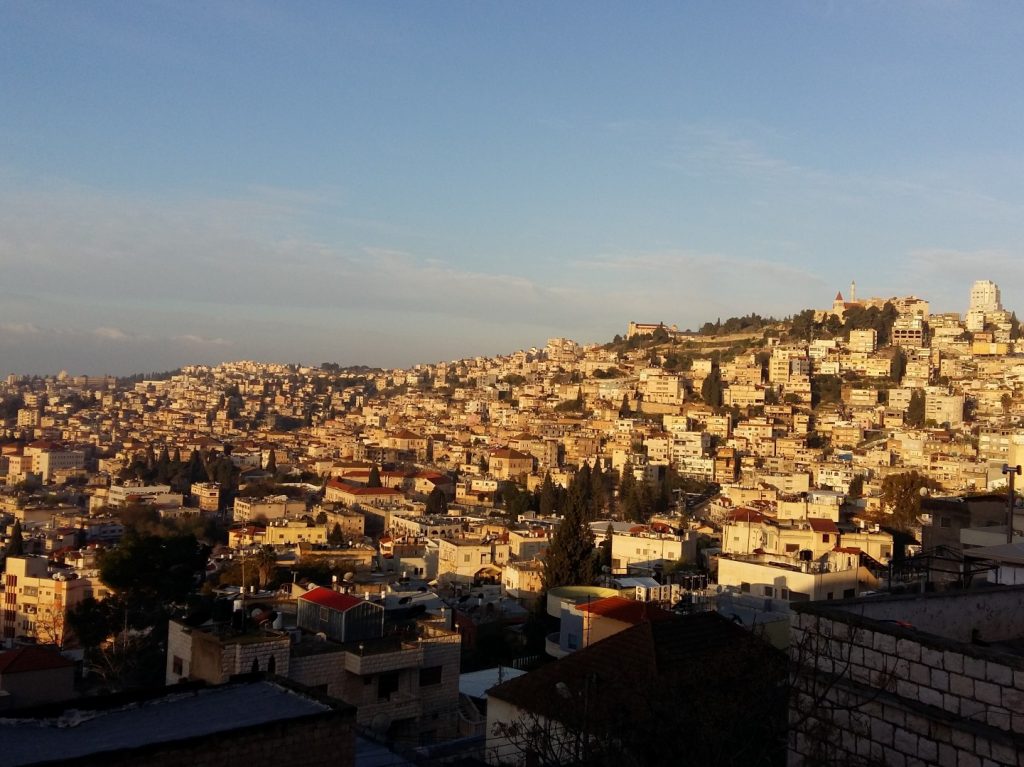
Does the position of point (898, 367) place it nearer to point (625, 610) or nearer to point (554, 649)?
point (554, 649)

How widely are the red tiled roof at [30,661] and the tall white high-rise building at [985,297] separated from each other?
102222mm

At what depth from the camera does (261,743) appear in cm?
532

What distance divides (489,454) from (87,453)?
4347cm

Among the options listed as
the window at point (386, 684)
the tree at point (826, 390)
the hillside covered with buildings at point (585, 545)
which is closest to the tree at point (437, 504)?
the hillside covered with buildings at point (585, 545)

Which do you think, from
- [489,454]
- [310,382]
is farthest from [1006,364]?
[310,382]

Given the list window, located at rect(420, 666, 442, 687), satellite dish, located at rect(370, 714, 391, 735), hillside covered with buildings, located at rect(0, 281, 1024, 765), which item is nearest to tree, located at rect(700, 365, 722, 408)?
hillside covered with buildings, located at rect(0, 281, 1024, 765)

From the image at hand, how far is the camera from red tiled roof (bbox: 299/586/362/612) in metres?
11.1

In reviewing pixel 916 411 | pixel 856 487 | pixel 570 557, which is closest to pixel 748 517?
pixel 570 557

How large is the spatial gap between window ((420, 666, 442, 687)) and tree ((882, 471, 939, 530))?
82.1 ft

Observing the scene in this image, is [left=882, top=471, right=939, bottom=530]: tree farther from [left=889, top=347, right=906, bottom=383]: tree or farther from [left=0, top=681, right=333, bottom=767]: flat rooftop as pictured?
[left=889, top=347, right=906, bottom=383]: tree

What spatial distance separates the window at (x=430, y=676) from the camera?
11.1 m

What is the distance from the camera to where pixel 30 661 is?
39.9ft

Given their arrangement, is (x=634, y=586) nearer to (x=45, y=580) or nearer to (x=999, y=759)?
(x=999, y=759)

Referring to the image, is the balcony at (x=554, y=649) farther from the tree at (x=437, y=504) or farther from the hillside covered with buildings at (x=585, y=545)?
the tree at (x=437, y=504)
